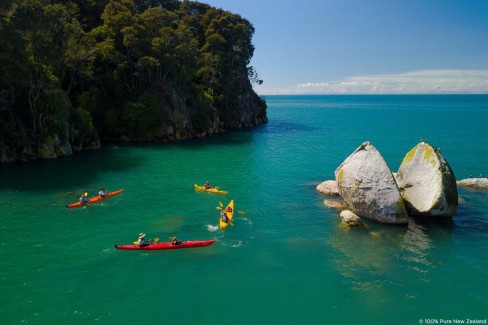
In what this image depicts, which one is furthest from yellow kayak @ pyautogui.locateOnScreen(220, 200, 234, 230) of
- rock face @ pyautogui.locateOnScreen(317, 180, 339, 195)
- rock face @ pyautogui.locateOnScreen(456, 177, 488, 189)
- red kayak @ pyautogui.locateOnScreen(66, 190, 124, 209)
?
rock face @ pyautogui.locateOnScreen(456, 177, 488, 189)

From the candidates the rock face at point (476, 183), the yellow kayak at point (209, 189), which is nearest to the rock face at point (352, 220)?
the yellow kayak at point (209, 189)

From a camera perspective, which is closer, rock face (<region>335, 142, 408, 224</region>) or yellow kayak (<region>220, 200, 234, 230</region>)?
yellow kayak (<region>220, 200, 234, 230</region>)

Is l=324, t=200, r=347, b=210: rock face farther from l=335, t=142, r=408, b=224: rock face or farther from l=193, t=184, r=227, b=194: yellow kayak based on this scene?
l=193, t=184, r=227, b=194: yellow kayak

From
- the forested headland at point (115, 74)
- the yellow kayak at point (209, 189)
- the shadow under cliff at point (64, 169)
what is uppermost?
the forested headland at point (115, 74)

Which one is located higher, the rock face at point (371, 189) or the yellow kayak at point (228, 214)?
the rock face at point (371, 189)

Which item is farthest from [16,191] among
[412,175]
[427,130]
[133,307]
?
[427,130]

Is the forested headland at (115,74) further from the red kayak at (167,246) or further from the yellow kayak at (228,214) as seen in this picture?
the yellow kayak at (228,214)

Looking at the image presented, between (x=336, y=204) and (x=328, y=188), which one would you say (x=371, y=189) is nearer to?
(x=336, y=204)
